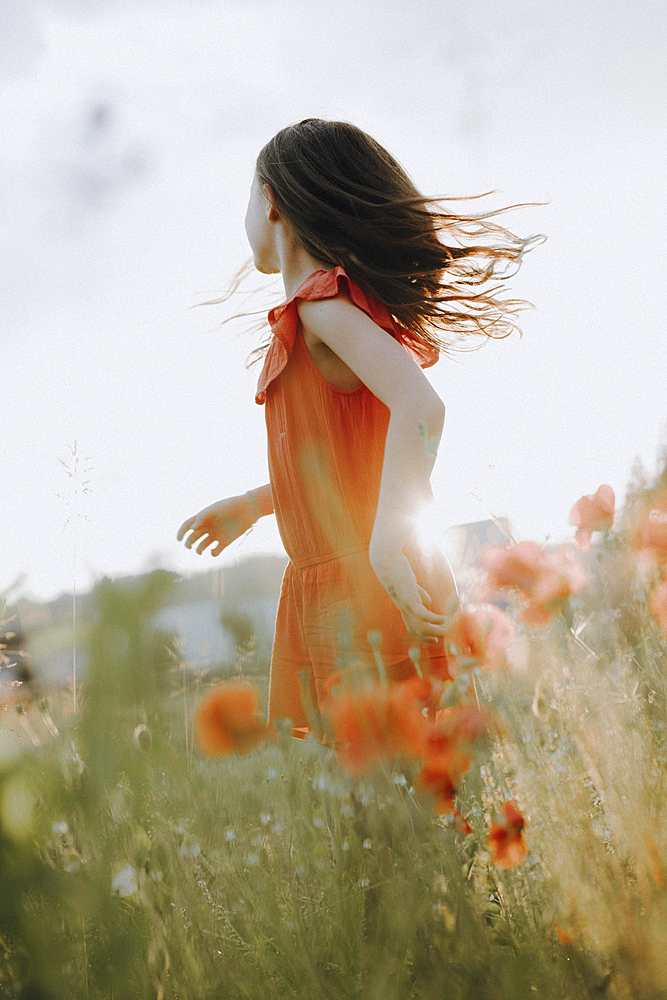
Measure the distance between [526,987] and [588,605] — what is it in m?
0.81

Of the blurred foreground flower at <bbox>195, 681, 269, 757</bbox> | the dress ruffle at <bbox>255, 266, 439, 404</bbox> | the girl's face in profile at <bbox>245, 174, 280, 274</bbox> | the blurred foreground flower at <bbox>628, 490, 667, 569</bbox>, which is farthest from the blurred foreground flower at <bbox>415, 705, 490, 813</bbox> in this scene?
the girl's face in profile at <bbox>245, 174, 280, 274</bbox>

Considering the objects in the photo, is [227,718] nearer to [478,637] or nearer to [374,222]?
[478,637]

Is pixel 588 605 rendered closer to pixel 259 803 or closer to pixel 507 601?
pixel 507 601

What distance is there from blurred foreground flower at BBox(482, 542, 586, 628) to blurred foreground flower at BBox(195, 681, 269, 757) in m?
0.67

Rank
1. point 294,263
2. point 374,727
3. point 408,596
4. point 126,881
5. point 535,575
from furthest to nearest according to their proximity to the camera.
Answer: point 294,263
point 535,575
point 408,596
point 374,727
point 126,881

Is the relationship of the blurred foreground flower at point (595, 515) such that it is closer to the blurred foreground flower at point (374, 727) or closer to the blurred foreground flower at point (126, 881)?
the blurred foreground flower at point (374, 727)

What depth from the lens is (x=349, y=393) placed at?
1.41 m

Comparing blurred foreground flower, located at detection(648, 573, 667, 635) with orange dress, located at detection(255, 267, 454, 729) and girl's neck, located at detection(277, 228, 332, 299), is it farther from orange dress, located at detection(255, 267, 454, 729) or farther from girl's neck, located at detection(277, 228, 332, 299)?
girl's neck, located at detection(277, 228, 332, 299)

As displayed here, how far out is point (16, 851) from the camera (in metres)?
0.36

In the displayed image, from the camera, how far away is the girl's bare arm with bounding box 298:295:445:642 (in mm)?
1108

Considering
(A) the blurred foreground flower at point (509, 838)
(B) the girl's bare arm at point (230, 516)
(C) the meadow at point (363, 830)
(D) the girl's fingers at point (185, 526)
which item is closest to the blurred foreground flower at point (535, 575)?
(C) the meadow at point (363, 830)

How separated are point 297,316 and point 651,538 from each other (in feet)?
2.75

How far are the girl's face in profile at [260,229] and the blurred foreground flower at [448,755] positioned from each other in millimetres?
1172

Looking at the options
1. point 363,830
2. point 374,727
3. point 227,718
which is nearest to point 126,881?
point 227,718
